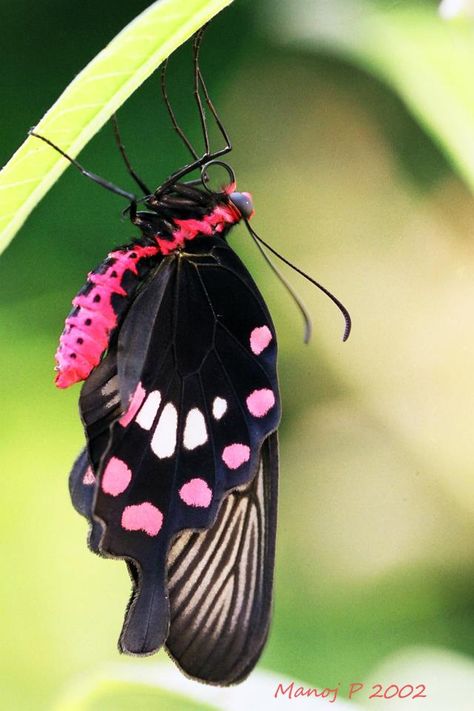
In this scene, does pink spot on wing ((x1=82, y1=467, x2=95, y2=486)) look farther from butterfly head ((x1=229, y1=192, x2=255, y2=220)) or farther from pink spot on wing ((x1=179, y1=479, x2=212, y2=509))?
butterfly head ((x1=229, y1=192, x2=255, y2=220))

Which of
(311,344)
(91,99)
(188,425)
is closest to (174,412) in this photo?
(188,425)

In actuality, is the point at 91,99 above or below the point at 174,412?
above

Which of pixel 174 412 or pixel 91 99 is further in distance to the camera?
pixel 174 412

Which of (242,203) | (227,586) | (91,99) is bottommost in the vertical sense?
(227,586)

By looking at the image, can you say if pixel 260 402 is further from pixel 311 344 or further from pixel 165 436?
pixel 311 344

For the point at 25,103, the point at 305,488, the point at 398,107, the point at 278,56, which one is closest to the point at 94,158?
the point at 25,103

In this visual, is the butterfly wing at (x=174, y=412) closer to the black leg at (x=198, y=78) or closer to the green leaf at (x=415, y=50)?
the black leg at (x=198, y=78)

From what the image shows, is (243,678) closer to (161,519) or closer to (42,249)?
(161,519)
